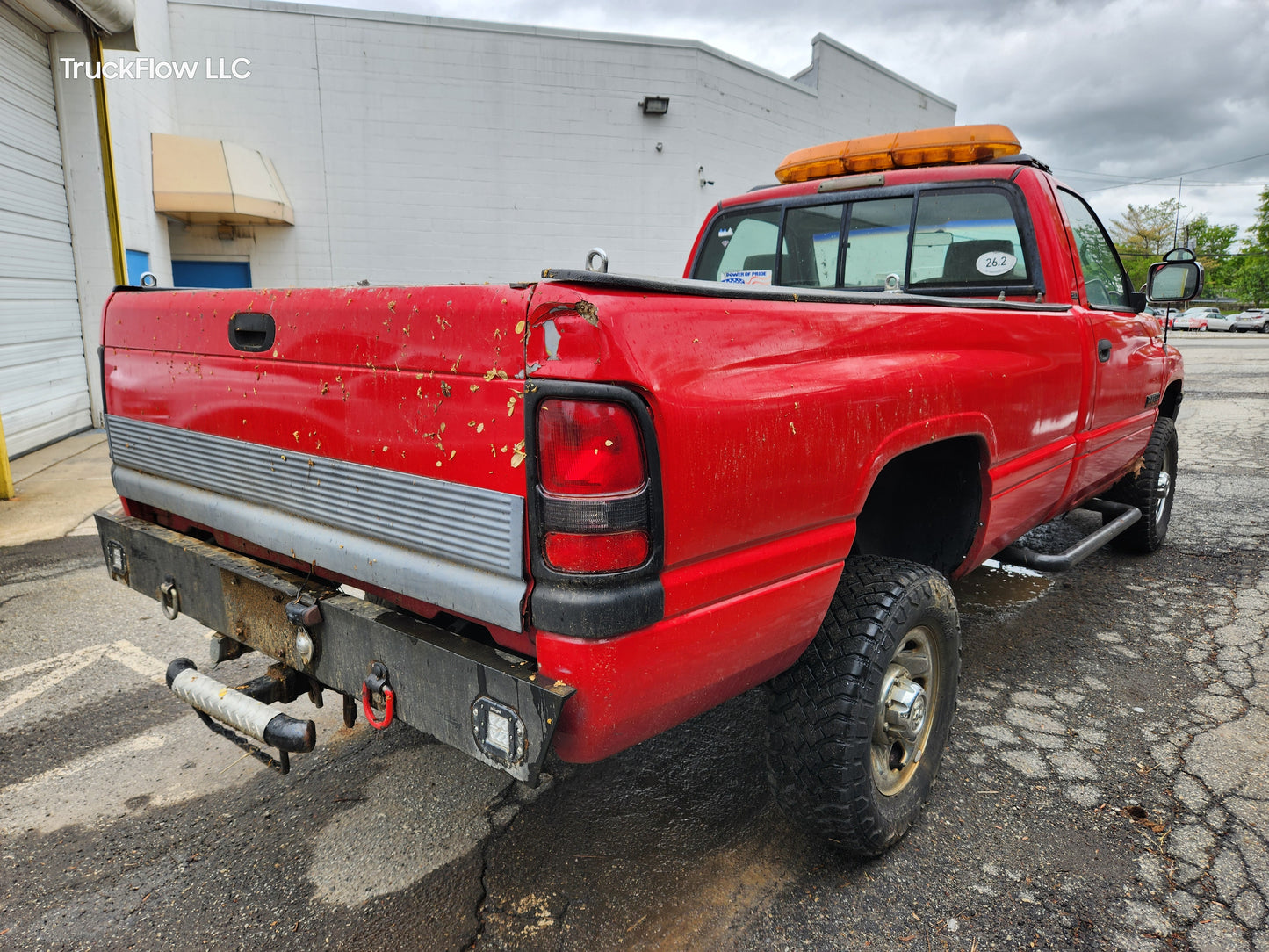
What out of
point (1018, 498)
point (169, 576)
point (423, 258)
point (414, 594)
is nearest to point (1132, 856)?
point (1018, 498)

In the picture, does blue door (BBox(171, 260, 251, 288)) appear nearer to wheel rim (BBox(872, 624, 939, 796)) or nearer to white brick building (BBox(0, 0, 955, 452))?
white brick building (BBox(0, 0, 955, 452))

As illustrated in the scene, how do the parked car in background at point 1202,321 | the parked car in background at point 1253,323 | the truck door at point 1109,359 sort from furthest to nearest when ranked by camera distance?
1. the parked car in background at point 1202,321
2. the parked car in background at point 1253,323
3. the truck door at point 1109,359

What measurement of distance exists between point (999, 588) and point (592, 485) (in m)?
3.84

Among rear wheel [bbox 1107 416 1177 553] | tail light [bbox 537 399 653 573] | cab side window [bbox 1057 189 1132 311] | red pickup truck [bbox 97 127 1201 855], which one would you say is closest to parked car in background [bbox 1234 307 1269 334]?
rear wheel [bbox 1107 416 1177 553]

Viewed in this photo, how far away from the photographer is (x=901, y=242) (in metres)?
3.56

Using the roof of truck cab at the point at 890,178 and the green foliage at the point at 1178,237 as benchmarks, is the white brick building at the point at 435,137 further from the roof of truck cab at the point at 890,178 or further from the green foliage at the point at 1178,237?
the green foliage at the point at 1178,237

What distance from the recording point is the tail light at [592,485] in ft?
4.88

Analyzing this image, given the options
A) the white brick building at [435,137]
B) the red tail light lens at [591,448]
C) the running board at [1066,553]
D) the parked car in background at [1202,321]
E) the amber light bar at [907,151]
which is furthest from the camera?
the parked car in background at [1202,321]

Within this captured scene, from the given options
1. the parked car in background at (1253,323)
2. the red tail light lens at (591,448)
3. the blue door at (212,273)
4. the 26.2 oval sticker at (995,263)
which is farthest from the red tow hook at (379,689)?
the parked car in background at (1253,323)

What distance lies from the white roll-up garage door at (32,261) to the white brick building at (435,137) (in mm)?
1720

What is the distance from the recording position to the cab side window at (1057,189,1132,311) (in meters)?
3.64

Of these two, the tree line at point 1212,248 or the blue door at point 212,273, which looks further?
the tree line at point 1212,248

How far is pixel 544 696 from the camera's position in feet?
4.99

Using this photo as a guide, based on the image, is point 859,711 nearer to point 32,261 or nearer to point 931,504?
point 931,504
